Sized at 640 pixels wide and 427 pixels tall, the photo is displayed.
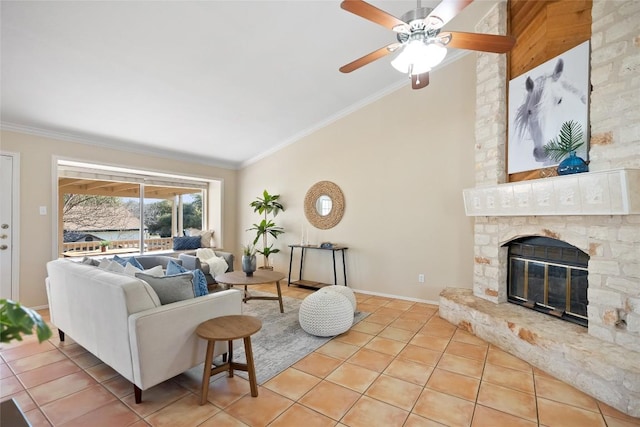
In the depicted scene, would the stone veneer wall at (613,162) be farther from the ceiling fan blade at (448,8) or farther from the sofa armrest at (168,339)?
→ the sofa armrest at (168,339)

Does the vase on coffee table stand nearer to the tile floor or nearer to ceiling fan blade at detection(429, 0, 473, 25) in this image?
the tile floor

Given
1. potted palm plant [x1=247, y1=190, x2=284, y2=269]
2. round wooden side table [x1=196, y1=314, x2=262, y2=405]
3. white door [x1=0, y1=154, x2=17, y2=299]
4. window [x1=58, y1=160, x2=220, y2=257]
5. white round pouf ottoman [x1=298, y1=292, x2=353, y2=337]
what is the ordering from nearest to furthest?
1. round wooden side table [x1=196, y1=314, x2=262, y2=405]
2. white round pouf ottoman [x1=298, y1=292, x2=353, y2=337]
3. white door [x1=0, y1=154, x2=17, y2=299]
4. window [x1=58, y1=160, x2=220, y2=257]
5. potted palm plant [x1=247, y1=190, x2=284, y2=269]

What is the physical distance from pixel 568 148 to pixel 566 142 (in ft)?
0.21

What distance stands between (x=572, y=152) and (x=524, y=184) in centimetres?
44

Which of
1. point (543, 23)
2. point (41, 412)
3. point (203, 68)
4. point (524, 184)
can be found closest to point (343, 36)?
point (203, 68)

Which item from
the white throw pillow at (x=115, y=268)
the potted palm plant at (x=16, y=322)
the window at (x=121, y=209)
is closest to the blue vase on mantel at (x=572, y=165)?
the potted palm plant at (x=16, y=322)

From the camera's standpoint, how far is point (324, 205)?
17.3ft

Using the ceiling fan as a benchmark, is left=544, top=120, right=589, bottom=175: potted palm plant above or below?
below

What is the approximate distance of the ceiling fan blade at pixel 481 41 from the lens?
1.94 m

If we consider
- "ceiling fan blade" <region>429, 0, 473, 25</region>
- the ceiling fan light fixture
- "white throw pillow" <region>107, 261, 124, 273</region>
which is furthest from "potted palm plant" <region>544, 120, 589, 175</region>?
"white throw pillow" <region>107, 261, 124, 273</region>

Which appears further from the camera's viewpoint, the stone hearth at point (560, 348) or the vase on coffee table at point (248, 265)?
the vase on coffee table at point (248, 265)

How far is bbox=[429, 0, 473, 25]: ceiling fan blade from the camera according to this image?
1.66 meters

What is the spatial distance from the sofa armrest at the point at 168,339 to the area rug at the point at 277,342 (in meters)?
0.43

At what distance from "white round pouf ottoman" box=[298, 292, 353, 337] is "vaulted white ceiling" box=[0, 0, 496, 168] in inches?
111
